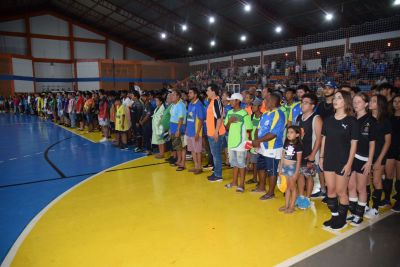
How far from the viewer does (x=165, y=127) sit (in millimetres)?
7332

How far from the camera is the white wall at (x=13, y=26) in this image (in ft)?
87.2

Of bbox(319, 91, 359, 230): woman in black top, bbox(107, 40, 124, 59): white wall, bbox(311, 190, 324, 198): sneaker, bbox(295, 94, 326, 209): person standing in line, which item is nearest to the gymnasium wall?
bbox(107, 40, 124, 59): white wall

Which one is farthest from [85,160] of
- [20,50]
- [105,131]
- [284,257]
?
[20,50]

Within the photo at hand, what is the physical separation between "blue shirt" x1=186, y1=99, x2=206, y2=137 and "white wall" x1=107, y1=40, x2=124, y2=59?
2972 centimetres

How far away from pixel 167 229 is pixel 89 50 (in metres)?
32.2

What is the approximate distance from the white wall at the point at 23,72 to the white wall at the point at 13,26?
10.9ft

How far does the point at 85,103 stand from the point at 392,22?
50.2 ft

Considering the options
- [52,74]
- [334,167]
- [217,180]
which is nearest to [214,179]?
[217,180]

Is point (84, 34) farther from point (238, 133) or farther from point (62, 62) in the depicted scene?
point (238, 133)

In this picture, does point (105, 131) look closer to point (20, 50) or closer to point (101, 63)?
point (101, 63)

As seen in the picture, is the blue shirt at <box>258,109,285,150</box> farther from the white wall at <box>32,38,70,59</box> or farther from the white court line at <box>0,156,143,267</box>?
the white wall at <box>32,38,70,59</box>

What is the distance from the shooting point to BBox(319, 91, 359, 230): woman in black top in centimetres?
327

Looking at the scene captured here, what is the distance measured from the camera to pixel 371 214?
3.89 m

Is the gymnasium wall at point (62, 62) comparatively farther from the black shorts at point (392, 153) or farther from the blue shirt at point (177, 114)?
the black shorts at point (392, 153)
